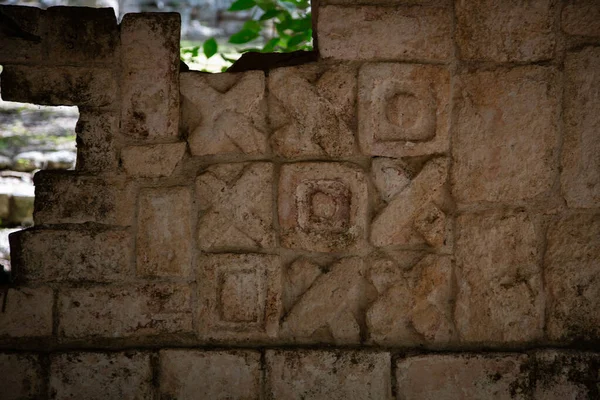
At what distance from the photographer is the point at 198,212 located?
84.3 inches

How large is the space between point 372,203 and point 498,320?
0.62m

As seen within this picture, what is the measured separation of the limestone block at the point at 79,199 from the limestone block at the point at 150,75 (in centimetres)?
21

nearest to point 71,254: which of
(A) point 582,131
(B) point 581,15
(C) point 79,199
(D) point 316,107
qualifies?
(C) point 79,199

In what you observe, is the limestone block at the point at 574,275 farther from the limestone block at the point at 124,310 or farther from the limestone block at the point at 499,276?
the limestone block at the point at 124,310

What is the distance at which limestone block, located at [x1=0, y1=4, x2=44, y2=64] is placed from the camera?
81.2 inches

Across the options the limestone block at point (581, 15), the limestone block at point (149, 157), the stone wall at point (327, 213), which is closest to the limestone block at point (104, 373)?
the stone wall at point (327, 213)

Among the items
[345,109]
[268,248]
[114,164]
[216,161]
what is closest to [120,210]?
[114,164]

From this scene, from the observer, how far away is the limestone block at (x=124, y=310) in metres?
2.13

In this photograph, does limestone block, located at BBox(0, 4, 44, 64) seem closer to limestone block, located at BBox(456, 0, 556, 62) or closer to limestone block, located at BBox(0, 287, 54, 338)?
limestone block, located at BBox(0, 287, 54, 338)

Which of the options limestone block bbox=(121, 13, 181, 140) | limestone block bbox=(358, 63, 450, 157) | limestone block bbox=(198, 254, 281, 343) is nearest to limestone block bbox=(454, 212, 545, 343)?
limestone block bbox=(358, 63, 450, 157)

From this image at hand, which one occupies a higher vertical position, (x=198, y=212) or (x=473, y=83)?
(x=473, y=83)

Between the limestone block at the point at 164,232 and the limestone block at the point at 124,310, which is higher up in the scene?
the limestone block at the point at 164,232

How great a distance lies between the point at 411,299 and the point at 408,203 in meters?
0.35

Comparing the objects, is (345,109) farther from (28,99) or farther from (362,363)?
(28,99)
